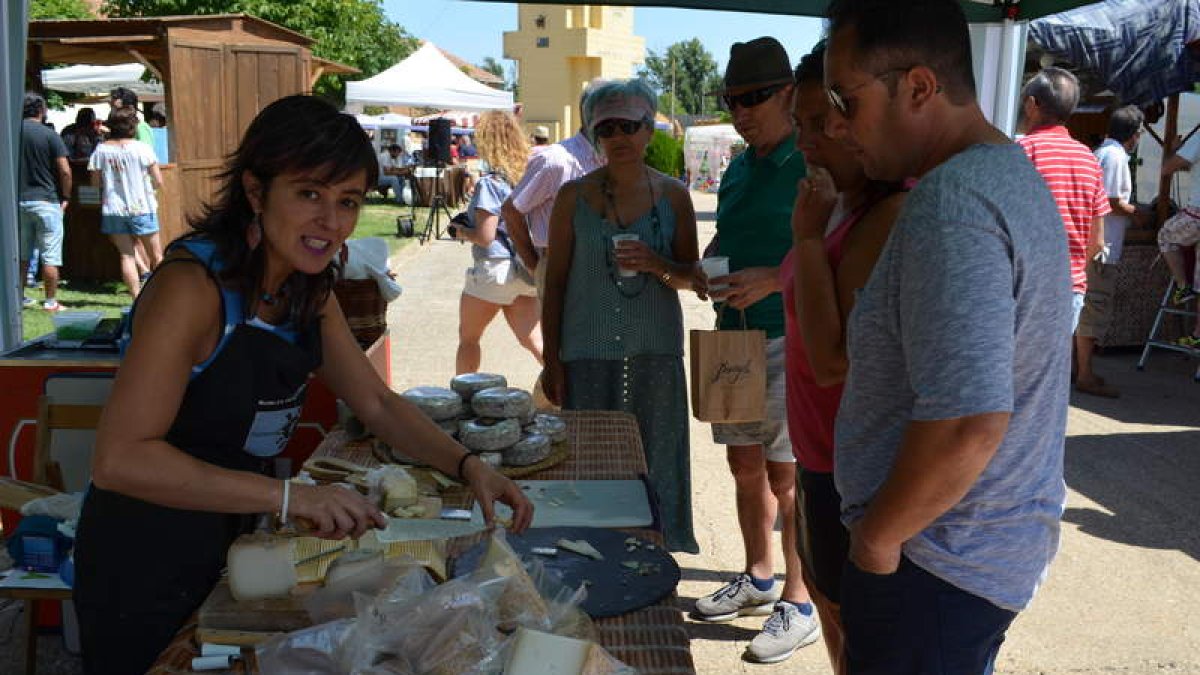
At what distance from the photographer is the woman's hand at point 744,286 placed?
3215mm

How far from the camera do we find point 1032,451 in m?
1.62

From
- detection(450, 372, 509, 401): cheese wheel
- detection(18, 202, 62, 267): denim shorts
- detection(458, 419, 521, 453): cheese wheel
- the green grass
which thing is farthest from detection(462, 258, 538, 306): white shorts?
detection(18, 202, 62, 267): denim shorts

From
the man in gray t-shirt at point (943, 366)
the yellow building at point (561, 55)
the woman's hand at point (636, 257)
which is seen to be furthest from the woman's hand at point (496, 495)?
the yellow building at point (561, 55)

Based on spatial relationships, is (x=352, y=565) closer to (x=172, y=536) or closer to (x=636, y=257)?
(x=172, y=536)

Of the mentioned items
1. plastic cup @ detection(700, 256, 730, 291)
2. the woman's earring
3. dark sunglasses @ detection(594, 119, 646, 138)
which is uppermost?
dark sunglasses @ detection(594, 119, 646, 138)

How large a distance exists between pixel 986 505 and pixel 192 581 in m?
1.42

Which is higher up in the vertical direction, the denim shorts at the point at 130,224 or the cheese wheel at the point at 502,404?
the cheese wheel at the point at 502,404

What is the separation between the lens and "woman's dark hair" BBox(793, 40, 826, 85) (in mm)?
2502

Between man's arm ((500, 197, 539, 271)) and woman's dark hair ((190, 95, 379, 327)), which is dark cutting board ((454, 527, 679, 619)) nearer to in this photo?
woman's dark hair ((190, 95, 379, 327))

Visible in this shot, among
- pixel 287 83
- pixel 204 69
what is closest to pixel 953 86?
pixel 204 69

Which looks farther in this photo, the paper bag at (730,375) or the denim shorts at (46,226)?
the denim shorts at (46,226)

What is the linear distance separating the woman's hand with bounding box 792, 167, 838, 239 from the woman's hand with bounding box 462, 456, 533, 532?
0.83m

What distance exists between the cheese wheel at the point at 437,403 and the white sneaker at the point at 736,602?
1.48 meters

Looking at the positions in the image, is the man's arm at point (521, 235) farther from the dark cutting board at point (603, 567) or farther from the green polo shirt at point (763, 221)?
the dark cutting board at point (603, 567)
